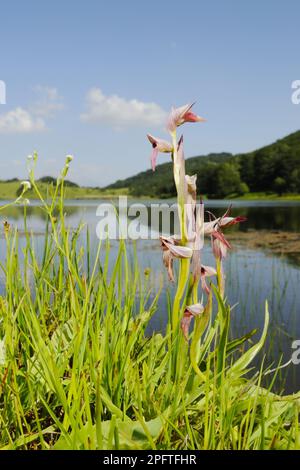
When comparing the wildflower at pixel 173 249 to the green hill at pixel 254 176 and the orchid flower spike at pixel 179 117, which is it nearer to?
the orchid flower spike at pixel 179 117

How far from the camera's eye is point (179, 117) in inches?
52.2

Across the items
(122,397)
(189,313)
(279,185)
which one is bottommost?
(122,397)

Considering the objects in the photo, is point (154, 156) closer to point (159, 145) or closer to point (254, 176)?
point (159, 145)

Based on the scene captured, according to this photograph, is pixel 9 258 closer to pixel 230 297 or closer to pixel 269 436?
pixel 269 436

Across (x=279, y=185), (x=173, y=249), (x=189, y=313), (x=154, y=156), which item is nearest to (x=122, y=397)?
(x=189, y=313)

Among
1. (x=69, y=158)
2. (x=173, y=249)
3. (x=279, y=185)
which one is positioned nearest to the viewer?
(x=173, y=249)

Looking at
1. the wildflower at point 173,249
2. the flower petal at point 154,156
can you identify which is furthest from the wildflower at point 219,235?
the flower petal at point 154,156

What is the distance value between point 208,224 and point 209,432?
629 millimetres

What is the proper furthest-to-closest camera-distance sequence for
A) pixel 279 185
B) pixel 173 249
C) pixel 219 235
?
pixel 279 185 < pixel 219 235 < pixel 173 249

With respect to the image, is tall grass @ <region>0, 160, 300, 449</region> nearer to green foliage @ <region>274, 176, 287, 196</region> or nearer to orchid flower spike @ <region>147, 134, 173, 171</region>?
orchid flower spike @ <region>147, 134, 173, 171</region>

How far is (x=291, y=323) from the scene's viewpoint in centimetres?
523

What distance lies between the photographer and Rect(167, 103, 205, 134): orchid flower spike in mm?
1320
